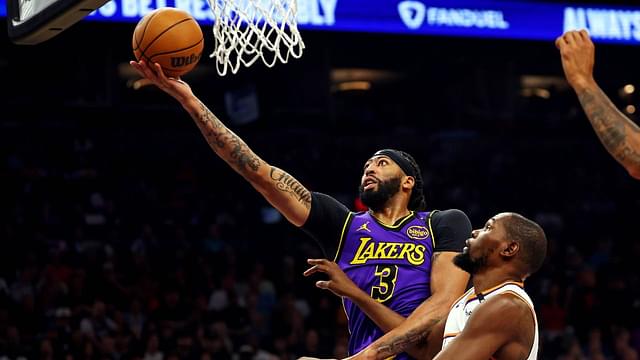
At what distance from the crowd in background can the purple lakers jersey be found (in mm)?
5292

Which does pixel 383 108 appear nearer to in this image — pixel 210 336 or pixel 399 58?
pixel 399 58

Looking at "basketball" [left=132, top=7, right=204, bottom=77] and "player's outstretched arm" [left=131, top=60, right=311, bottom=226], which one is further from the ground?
"basketball" [left=132, top=7, right=204, bottom=77]

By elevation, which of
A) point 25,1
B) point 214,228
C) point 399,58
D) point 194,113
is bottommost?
point 214,228

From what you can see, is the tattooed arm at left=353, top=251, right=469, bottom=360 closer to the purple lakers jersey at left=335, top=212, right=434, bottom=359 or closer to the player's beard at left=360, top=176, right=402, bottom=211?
the purple lakers jersey at left=335, top=212, right=434, bottom=359

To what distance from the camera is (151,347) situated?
9.53m

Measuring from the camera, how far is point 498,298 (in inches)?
139

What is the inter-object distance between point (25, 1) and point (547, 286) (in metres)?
9.03

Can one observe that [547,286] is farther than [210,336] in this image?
Yes

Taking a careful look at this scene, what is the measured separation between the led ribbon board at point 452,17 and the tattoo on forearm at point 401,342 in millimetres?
4454

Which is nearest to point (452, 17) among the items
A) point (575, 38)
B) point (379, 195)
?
point (379, 195)

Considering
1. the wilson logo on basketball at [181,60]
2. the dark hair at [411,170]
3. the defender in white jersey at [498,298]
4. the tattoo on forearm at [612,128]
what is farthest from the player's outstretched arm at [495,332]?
the wilson logo on basketball at [181,60]

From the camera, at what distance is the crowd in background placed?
10070mm

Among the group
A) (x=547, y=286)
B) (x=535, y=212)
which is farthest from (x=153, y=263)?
(x=535, y=212)

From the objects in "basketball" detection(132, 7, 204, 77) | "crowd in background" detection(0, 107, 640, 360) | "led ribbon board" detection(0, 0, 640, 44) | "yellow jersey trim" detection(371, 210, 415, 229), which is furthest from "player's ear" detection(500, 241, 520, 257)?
"crowd in background" detection(0, 107, 640, 360)
